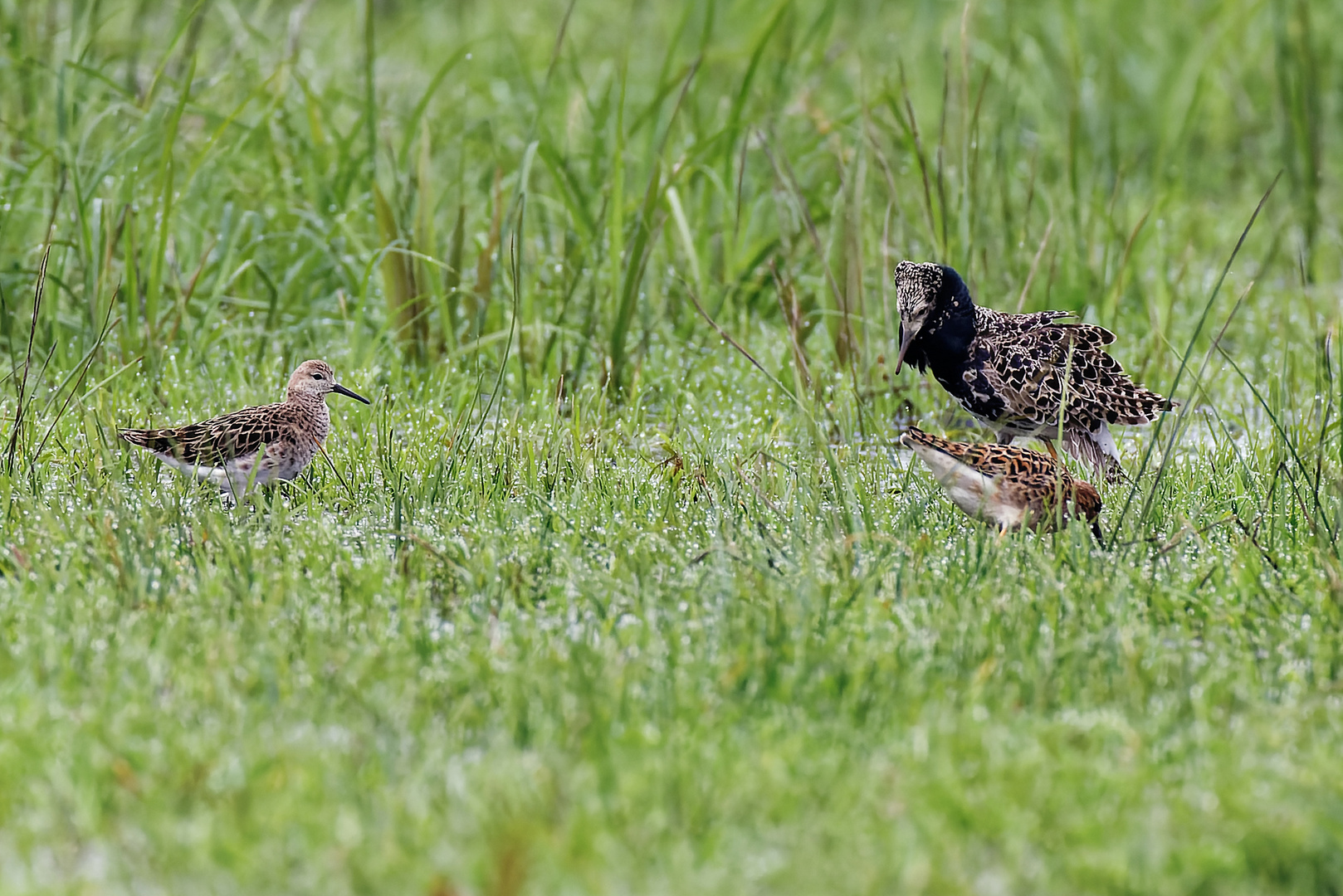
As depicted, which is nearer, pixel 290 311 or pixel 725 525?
pixel 725 525

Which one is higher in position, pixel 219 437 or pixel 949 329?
pixel 949 329

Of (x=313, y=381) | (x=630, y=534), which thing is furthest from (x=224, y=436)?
(x=630, y=534)

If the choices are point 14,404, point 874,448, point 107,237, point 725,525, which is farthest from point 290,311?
point 725,525

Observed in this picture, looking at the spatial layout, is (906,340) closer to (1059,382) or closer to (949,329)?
(949,329)

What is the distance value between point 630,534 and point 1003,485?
1084 millimetres

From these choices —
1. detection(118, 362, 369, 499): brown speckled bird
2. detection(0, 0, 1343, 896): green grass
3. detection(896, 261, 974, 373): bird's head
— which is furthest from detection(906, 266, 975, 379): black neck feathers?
detection(118, 362, 369, 499): brown speckled bird

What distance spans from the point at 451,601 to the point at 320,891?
4.65 ft

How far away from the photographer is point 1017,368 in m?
5.63

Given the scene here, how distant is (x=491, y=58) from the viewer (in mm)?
11523

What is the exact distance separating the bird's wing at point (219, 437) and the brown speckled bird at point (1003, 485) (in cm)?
192

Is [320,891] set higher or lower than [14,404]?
higher

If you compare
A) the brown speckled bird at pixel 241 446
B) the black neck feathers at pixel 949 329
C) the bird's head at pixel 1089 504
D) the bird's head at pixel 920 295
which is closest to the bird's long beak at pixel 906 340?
the bird's head at pixel 920 295

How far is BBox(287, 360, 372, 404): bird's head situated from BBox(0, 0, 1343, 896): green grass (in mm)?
193

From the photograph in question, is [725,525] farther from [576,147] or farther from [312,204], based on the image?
[576,147]
